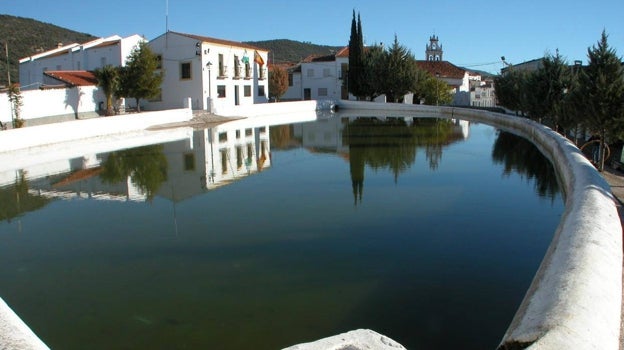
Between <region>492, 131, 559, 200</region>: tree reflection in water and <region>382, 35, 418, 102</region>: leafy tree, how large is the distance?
73.9ft

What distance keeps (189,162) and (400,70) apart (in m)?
31.7

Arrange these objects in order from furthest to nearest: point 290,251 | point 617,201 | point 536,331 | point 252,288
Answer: point 617,201 < point 290,251 < point 252,288 < point 536,331

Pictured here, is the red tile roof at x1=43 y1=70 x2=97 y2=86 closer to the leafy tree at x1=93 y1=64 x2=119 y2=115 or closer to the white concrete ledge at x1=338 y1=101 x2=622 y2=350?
the leafy tree at x1=93 y1=64 x2=119 y2=115

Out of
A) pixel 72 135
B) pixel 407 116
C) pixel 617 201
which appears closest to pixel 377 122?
pixel 407 116

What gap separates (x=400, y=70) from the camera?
46.9 metres

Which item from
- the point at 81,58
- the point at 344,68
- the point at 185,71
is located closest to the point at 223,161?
the point at 185,71

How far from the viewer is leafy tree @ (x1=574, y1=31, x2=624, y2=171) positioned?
1320 centimetres

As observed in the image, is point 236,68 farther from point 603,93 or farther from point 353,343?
point 353,343

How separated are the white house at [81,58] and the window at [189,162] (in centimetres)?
1787

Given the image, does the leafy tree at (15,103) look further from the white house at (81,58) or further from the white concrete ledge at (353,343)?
the white concrete ledge at (353,343)

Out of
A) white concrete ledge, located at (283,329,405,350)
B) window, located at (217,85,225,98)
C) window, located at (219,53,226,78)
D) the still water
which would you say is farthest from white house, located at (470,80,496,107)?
white concrete ledge, located at (283,329,405,350)

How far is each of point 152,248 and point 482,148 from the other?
53.7 feet

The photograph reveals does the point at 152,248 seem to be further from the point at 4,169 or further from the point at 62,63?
the point at 62,63

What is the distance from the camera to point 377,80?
4853 centimetres
